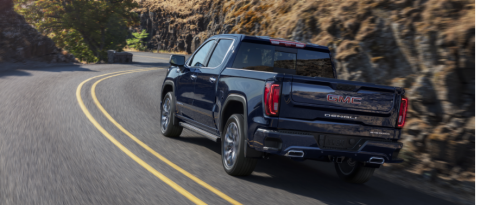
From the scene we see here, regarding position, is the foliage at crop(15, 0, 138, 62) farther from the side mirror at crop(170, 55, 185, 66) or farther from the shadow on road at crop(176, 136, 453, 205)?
the shadow on road at crop(176, 136, 453, 205)

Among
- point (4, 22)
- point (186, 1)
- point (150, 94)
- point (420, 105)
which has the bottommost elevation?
point (150, 94)

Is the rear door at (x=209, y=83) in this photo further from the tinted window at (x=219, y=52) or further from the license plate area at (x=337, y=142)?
the license plate area at (x=337, y=142)

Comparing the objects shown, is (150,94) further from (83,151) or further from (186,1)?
(186,1)

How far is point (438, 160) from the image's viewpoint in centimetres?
645

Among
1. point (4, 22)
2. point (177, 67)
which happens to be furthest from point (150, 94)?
point (4, 22)

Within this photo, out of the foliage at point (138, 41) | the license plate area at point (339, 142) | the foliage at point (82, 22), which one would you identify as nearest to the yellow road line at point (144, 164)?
the license plate area at point (339, 142)

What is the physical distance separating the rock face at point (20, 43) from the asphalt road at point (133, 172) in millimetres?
17041

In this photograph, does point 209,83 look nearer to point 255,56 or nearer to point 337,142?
→ point 255,56

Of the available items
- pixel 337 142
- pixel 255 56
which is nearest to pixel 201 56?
pixel 255 56

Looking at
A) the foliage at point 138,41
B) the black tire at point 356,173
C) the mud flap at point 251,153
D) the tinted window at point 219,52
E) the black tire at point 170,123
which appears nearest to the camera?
the mud flap at point 251,153

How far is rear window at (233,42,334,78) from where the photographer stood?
6289 mm

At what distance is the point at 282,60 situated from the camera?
646 cm

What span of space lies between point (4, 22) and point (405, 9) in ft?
80.4

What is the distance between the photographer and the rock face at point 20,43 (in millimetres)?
24047
